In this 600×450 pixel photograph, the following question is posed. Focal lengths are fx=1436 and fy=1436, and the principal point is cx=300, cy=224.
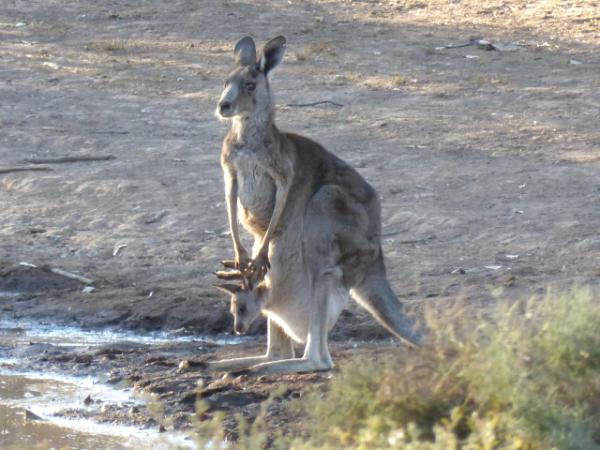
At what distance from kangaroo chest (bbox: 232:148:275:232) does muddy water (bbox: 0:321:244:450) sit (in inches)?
46.3

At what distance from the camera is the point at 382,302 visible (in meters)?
7.58

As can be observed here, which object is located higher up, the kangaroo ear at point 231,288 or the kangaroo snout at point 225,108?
the kangaroo snout at point 225,108

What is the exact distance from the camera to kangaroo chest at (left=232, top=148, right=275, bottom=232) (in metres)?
7.63

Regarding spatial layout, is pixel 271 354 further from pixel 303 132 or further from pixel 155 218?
pixel 303 132

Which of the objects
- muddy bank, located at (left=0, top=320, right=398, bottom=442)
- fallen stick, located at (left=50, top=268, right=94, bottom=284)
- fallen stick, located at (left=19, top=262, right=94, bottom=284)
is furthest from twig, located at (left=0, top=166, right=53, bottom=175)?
muddy bank, located at (left=0, top=320, right=398, bottom=442)

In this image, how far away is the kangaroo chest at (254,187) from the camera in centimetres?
763

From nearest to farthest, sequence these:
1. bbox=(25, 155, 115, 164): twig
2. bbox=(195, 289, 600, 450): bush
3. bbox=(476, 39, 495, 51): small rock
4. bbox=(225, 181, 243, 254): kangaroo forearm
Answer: bbox=(195, 289, 600, 450): bush → bbox=(225, 181, 243, 254): kangaroo forearm → bbox=(25, 155, 115, 164): twig → bbox=(476, 39, 495, 51): small rock

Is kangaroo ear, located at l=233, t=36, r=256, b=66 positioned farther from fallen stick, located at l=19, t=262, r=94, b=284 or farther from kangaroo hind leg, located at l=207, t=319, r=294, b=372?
fallen stick, located at l=19, t=262, r=94, b=284

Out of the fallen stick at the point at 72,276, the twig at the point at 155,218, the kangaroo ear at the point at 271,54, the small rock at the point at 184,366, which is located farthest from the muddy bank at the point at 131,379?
the twig at the point at 155,218

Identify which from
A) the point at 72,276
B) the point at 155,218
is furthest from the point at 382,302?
the point at 155,218

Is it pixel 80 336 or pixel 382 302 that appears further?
pixel 80 336

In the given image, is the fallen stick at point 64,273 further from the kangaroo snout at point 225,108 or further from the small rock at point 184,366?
the kangaroo snout at point 225,108

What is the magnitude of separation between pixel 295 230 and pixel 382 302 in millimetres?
596

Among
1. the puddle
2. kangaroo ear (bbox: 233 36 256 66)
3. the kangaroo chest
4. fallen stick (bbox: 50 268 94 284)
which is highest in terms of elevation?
kangaroo ear (bbox: 233 36 256 66)
